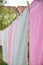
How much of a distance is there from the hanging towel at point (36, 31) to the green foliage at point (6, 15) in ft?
6.80

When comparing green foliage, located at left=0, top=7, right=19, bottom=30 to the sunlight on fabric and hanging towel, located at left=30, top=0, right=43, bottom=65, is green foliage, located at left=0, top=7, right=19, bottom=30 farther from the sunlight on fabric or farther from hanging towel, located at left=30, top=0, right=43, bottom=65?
hanging towel, located at left=30, top=0, right=43, bottom=65

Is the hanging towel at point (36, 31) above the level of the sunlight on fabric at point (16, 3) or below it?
below

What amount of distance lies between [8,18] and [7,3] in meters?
0.25

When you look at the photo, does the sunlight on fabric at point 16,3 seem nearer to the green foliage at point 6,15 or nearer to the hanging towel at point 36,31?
the green foliage at point 6,15

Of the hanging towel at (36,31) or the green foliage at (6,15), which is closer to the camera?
the hanging towel at (36,31)

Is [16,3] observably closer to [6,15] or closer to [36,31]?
[6,15]

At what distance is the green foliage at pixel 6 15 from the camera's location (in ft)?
10.0

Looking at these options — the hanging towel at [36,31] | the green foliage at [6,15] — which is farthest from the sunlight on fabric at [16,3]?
the hanging towel at [36,31]

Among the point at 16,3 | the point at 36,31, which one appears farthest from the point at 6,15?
the point at 36,31

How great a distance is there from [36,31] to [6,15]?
2151mm

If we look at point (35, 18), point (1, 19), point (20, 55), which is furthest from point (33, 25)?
point (1, 19)

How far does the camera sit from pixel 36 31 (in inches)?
37.6

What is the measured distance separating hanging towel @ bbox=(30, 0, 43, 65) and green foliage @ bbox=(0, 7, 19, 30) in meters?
2.07

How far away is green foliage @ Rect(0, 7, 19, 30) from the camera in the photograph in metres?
3.05
